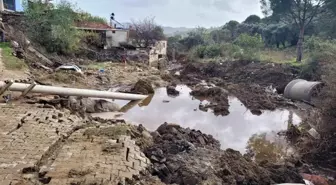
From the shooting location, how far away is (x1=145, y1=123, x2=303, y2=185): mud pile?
607cm

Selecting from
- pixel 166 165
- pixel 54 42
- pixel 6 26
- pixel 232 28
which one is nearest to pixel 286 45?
pixel 232 28

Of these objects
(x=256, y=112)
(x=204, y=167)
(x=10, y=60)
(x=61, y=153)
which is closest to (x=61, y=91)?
(x=61, y=153)

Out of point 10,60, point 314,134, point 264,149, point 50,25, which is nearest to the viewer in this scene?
point 314,134

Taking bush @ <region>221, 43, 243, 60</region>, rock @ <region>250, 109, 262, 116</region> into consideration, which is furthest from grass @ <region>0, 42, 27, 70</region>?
bush @ <region>221, 43, 243, 60</region>

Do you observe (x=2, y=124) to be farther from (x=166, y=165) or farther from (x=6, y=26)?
(x=6, y=26)

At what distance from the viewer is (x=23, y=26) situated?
2081cm

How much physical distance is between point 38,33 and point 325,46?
18116 millimetres

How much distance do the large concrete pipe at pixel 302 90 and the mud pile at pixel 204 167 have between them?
26.1ft

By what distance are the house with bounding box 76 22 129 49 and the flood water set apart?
45.9 feet

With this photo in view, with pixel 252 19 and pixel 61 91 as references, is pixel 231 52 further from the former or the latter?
pixel 252 19

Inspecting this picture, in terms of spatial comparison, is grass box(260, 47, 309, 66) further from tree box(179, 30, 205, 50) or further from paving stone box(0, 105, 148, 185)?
paving stone box(0, 105, 148, 185)

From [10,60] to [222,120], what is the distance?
35.2 ft

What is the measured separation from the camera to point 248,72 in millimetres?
22969

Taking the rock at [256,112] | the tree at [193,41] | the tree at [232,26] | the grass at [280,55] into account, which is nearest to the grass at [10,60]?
the rock at [256,112]
